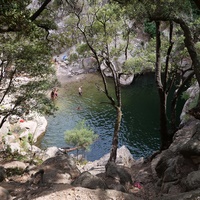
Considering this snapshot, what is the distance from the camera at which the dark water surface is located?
24.2 metres

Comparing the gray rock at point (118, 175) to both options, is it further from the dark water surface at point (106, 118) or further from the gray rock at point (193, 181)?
the dark water surface at point (106, 118)

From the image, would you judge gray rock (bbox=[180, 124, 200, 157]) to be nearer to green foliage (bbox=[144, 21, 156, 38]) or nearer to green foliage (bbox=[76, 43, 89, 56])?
green foliage (bbox=[76, 43, 89, 56])

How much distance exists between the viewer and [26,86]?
13.7 metres

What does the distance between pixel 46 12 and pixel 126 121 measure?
63.7 ft

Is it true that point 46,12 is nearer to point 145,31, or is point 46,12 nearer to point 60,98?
point 60,98

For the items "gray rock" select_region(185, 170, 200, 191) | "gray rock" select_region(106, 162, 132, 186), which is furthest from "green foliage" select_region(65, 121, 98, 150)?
"gray rock" select_region(185, 170, 200, 191)

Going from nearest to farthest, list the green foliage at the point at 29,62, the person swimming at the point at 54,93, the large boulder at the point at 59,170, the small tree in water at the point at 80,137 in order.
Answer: the large boulder at the point at 59,170, the green foliage at the point at 29,62, the small tree in water at the point at 80,137, the person swimming at the point at 54,93

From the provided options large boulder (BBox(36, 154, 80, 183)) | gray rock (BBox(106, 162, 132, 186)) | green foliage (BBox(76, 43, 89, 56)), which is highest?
green foliage (BBox(76, 43, 89, 56))

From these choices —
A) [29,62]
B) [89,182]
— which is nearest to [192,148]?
[89,182]

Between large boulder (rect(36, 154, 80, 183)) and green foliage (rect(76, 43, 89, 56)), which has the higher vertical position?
green foliage (rect(76, 43, 89, 56))

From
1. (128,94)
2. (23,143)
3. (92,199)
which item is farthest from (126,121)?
(92,199)

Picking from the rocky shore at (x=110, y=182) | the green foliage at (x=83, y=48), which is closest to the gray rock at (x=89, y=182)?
the rocky shore at (x=110, y=182)

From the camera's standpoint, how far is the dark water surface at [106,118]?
2419 centimetres

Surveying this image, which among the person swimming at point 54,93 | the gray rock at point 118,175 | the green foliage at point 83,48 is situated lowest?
the gray rock at point 118,175
